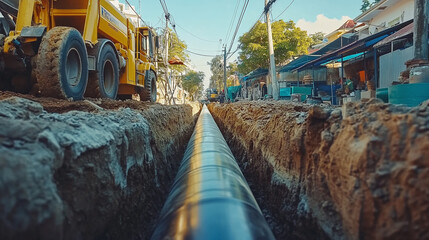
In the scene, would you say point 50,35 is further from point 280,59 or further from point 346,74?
point 280,59

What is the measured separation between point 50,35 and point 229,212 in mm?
3766

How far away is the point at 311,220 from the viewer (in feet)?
6.35

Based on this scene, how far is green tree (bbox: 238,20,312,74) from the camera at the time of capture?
89.0ft

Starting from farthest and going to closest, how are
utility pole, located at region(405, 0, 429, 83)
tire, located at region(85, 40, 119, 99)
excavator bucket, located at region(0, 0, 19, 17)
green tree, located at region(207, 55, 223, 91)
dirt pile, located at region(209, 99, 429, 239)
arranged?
1. green tree, located at region(207, 55, 223, 91)
2. utility pole, located at region(405, 0, 429, 83)
3. tire, located at region(85, 40, 119, 99)
4. excavator bucket, located at region(0, 0, 19, 17)
5. dirt pile, located at region(209, 99, 429, 239)

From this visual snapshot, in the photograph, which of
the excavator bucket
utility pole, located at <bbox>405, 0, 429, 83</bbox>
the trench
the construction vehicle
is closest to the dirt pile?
the trench

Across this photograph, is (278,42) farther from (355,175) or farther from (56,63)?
(355,175)

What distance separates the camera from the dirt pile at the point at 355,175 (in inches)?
47.5

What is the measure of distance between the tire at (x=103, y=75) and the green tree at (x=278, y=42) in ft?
73.1

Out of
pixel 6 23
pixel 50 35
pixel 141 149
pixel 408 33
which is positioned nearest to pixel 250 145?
pixel 141 149

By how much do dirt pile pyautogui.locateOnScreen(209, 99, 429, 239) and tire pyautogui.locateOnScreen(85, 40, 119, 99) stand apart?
3891 millimetres

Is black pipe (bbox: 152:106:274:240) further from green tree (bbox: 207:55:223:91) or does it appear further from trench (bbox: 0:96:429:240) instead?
green tree (bbox: 207:55:223:91)

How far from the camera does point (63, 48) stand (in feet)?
13.3

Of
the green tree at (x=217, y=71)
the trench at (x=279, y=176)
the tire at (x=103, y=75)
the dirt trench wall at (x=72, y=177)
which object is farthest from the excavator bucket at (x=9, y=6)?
the green tree at (x=217, y=71)

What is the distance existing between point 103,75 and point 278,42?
931 inches
